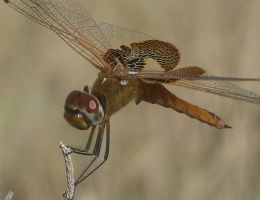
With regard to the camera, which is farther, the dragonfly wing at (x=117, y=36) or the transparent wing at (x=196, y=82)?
the dragonfly wing at (x=117, y=36)

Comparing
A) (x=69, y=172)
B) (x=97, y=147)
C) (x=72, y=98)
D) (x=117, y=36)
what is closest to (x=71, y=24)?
(x=117, y=36)

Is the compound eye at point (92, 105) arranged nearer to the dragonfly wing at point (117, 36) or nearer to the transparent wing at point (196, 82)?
the transparent wing at point (196, 82)

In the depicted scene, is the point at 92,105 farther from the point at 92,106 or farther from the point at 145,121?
the point at 145,121

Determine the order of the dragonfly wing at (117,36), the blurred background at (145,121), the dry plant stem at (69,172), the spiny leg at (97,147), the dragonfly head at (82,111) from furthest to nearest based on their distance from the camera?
the blurred background at (145,121)
the dragonfly wing at (117,36)
the spiny leg at (97,147)
the dragonfly head at (82,111)
the dry plant stem at (69,172)

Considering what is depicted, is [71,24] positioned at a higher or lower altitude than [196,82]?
higher

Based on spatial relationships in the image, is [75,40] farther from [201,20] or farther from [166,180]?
[201,20]

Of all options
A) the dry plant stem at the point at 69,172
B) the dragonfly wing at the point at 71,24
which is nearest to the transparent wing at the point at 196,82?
the dragonfly wing at the point at 71,24

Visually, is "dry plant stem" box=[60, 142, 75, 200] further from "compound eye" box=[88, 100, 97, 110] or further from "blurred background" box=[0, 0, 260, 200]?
"blurred background" box=[0, 0, 260, 200]
